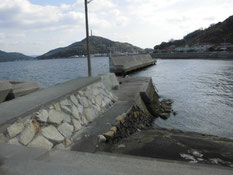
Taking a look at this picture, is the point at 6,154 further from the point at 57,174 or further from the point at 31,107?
the point at 31,107

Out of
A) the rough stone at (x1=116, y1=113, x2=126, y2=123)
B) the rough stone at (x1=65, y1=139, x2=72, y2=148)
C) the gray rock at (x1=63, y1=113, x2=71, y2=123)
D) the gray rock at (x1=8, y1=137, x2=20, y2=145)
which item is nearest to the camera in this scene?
the gray rock at (x1=8, y1=137, x2=20, y2=145)

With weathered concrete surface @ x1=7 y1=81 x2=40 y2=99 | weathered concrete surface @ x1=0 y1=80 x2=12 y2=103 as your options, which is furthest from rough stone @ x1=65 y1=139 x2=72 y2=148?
weathered concrete surface @ x1=7 y1=81 x2=40 y2=99

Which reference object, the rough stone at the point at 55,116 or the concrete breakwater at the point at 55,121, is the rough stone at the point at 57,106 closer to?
the concrete breakwater at the point at 55,121

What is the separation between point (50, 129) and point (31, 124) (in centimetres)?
47

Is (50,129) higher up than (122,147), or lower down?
higher up

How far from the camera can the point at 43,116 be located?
4805mm

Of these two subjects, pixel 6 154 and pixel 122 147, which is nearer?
pixel 6 154

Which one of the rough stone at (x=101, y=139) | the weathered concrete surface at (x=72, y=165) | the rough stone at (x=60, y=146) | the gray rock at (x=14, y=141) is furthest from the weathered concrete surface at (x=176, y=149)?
the gray rock at (x=14, y=141)

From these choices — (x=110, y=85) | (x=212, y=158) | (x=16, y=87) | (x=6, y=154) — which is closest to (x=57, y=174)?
(x=6, y=154)

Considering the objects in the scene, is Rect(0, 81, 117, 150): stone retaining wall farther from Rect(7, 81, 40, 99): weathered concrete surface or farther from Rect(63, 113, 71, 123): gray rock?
Rect(7, 81, 40, 99): weathered concrete surface

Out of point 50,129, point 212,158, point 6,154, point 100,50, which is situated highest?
point 100,50

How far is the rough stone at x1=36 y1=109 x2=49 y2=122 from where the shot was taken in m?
4.66

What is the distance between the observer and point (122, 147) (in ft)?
16.3

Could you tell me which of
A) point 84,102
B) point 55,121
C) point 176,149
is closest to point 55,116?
point 55,121
